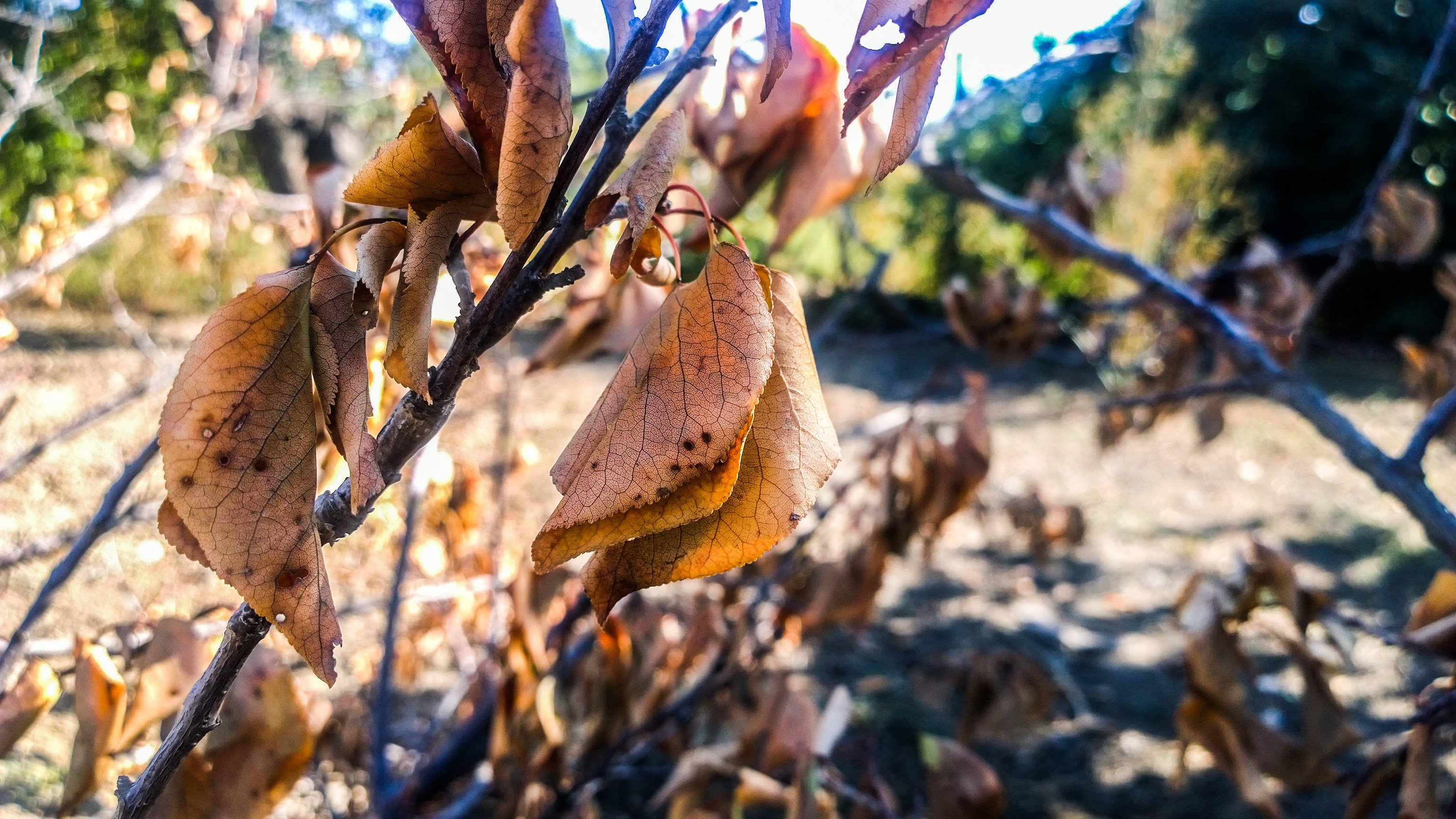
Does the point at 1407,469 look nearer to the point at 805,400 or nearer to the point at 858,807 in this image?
the point at 858,807

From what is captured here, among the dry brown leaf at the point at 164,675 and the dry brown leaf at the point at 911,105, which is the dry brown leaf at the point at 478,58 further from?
the dry brown leaf at the point at 164,675

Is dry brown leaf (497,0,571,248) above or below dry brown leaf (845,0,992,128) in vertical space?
below

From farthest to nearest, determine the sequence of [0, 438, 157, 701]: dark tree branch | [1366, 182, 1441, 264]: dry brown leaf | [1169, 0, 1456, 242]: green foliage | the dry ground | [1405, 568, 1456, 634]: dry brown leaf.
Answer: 1. [1169, 0, 1456, 242]: green foliage
2. the dry ground
3. [1366, 182, 1441, 264]: dry brown leaf
4. [1405, 568, 1456, 634]: dry brown leaf
5. [0, 438, 157, 701]: dark tree branch

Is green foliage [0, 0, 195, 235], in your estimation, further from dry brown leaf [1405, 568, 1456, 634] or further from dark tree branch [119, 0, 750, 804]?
dry brown leaf [1405, 568, 1456, 634]

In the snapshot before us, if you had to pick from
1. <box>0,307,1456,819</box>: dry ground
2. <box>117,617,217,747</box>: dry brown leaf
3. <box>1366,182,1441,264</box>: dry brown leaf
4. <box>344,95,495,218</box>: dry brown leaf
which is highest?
<box>344,95,495,218</box>: dry brown leaf

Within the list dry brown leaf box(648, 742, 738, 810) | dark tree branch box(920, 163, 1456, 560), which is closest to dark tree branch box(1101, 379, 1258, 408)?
dark tree branch box(920, 163, 1456, 560)

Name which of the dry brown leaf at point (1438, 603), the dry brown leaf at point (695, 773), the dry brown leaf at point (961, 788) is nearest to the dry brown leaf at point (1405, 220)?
the dry brown leaf at point (1438, 603)

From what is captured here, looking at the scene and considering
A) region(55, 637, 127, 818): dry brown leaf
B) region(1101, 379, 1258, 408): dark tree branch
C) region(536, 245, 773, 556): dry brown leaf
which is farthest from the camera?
region(1101, 379, 1258, 408): dark tree branch

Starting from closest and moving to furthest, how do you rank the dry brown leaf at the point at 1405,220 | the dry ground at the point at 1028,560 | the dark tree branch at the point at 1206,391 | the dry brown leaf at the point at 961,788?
the dry brown leaf at the point at 961,788
the dark tree branch at the point at 1206,391
the dry brown leaf at the point at 1405,220
the dry ground at the point at 1028,560

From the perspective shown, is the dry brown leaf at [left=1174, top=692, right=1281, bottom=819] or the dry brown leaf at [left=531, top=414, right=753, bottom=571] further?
the dry brown leaf at [left=1174, top=692, right=1281, bottom=819]
